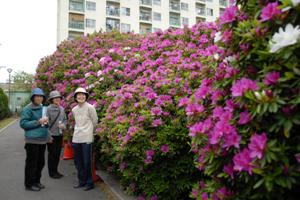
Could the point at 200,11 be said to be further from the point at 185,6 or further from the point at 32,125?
the point at 32,125

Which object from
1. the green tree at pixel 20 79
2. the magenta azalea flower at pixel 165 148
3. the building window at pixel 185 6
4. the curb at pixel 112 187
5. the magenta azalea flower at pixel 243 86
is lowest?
the curb at pixel 112 187

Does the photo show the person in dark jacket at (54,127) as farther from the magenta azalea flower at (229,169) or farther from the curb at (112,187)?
the magenta azalea flower at (229,169)

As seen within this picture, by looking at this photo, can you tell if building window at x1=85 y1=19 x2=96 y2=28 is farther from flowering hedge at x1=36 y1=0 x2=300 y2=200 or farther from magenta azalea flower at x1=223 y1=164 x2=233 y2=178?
magenta azalea flower at x1=223 y1=164 x2=233 y2=178

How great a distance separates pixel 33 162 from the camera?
17.8ft

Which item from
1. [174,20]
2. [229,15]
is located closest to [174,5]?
[174,20]

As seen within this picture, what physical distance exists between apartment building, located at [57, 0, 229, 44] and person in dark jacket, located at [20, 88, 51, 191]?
97.1 ft

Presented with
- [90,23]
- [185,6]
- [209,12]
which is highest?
[185,6]

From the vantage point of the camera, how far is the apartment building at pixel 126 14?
36250 mm

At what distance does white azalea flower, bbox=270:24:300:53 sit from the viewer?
5.02 ft

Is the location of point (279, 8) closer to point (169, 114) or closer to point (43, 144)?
point (169, 114)

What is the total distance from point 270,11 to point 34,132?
4.68 m

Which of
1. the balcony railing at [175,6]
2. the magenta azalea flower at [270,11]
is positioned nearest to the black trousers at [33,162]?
the magenta azalea flower at [270,11]

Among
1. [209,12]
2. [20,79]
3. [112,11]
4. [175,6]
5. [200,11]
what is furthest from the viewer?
[20,79]

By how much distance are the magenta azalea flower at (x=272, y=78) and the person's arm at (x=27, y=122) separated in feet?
15.0
